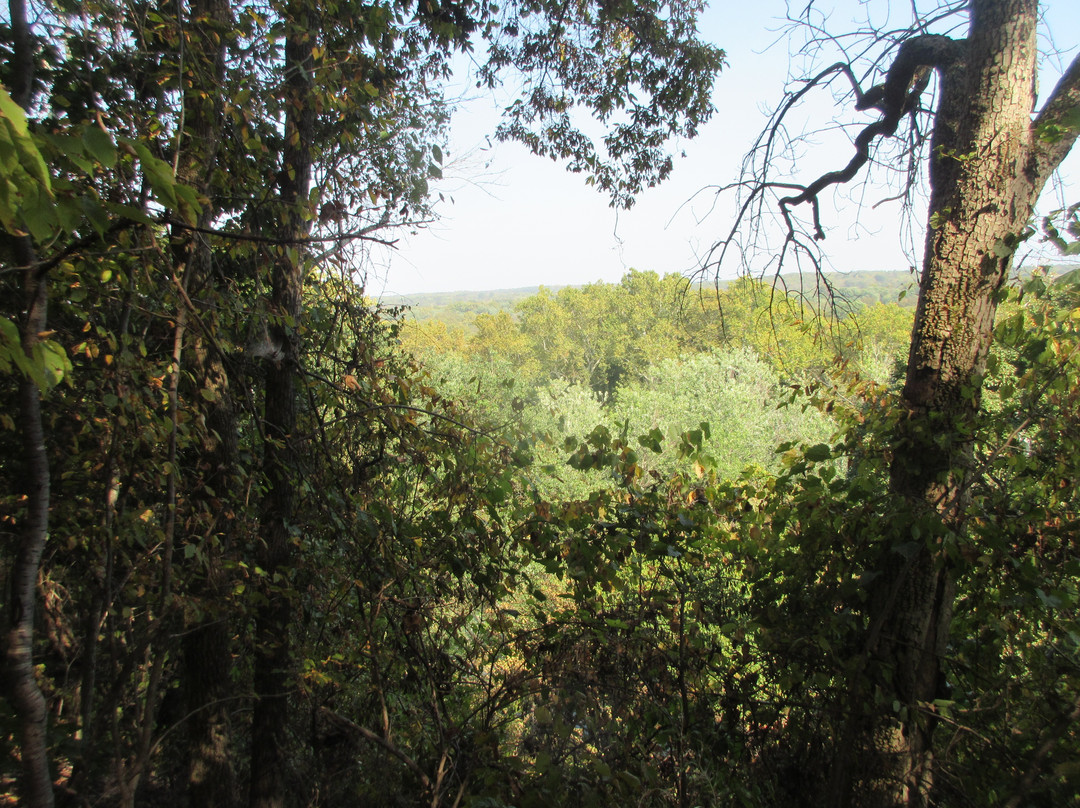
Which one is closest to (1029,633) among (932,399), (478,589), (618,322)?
(932,399)

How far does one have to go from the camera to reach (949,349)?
240 centimetres

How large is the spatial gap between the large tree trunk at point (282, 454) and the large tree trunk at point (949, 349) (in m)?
2.73

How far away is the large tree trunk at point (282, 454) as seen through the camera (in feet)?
9.65

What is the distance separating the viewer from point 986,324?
239 centimetres

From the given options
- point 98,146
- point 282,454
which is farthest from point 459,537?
point 98,146

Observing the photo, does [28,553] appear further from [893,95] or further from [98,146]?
[893,95]

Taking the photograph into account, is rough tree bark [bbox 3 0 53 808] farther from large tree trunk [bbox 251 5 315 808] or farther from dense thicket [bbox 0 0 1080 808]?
large tree trunk [bbox 251 5 315 808]

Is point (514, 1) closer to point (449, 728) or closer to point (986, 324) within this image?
point (986, 324)

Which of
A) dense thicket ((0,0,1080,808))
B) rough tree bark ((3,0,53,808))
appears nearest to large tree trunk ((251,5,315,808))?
dense thicket ((0,0,1080,808))

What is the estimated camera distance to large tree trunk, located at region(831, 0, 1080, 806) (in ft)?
7.27

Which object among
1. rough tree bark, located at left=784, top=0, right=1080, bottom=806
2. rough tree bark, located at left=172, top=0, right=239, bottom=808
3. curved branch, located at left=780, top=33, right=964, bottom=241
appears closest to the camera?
rough tree bark, located at left=784, top=0, right=1080, bottom=806

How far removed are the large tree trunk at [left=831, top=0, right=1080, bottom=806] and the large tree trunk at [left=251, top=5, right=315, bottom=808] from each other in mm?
2730

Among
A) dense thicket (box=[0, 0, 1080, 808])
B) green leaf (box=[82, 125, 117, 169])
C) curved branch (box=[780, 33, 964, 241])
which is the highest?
curved branch (box=[780, 33, 964, 241])

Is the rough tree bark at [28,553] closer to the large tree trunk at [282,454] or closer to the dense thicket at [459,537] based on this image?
the dense thicket at [459,537]
